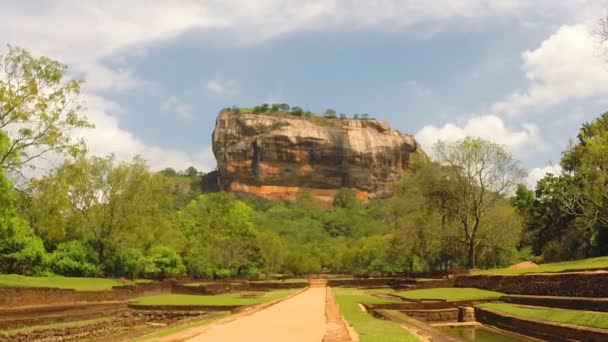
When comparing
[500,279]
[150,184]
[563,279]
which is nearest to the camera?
[563,279]

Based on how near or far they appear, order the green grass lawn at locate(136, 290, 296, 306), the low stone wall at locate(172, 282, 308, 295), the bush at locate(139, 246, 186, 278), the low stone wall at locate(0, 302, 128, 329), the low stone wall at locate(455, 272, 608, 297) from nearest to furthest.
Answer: the low stone wall at locate(0, 302, 128, 329) < the low stone wall at locate(455, 272, 608, 297) < the green grass lawn at locate(136, 290, 296, 306) < the low stone wall at locate(172, 282, 308, 295) < the bush at locate(139, 246, 186, 278)

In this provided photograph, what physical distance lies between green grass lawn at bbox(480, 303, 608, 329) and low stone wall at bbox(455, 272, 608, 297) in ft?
5.48

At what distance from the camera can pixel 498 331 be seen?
17.6 meters

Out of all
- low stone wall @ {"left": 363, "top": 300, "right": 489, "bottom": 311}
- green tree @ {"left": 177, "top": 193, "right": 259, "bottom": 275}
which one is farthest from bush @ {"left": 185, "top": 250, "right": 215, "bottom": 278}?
low stone wall @ {"left": 363, "top": 300, "right": 489, "bottom": 311}

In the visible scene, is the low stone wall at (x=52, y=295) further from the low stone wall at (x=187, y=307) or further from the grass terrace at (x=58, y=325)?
the grass terrace at (x=58, y=325)

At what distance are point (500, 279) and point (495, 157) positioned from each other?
14.7 m

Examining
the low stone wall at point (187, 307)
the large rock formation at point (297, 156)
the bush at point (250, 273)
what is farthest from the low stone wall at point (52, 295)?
the large rock formation at point (297, 156)

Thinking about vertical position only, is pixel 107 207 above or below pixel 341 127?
below

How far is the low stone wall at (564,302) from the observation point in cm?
1581

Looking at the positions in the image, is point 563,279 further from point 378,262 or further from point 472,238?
point 378,262

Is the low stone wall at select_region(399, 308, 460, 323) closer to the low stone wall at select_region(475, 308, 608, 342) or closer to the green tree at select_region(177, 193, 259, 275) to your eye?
the low stone wall at select_region(475, 308, 608, 342)

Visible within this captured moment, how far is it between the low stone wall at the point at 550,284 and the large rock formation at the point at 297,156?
125016mm

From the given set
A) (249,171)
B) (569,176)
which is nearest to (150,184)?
(569,176)

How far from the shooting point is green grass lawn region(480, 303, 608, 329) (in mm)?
13875
